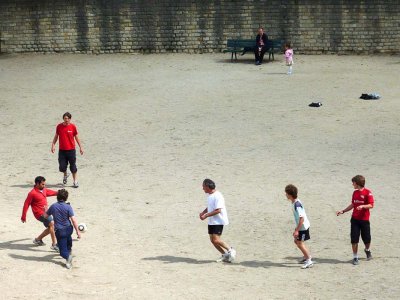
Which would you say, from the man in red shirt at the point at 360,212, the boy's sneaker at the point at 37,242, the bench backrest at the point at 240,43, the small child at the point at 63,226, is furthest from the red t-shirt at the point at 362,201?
the bench backrest at the point at 240,43

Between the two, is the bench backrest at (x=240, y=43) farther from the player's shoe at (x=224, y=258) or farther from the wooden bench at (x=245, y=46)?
the player's shoe at (x=224, y=258)

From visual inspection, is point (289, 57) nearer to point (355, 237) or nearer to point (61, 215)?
point (355, 237)

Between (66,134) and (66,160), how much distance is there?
514 mm

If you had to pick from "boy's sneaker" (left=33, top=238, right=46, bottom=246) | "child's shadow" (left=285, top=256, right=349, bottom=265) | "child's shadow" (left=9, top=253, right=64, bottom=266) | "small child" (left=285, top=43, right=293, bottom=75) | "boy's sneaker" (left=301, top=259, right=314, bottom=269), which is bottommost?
"child's shadow" (left=285, top=256, right=349, bottom=265)

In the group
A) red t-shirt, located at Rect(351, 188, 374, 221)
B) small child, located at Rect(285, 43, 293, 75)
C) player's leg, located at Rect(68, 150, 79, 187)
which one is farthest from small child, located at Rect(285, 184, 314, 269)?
small child, located at Rect(285, 43, 293, 75)

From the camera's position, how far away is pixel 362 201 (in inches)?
586

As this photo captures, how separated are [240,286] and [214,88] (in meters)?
16.1

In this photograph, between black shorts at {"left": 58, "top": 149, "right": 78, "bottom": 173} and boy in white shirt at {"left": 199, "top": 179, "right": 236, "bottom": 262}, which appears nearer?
boy in white shirt at {"left": 199, "top": 179, "right": 236, "bottom": 262}

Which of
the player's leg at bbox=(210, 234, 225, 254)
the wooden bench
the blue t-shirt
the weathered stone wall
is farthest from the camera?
the weathered stone wall

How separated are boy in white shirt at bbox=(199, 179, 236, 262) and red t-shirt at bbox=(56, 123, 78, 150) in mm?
5669

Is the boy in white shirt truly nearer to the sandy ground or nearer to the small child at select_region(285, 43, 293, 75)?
the sandy ground

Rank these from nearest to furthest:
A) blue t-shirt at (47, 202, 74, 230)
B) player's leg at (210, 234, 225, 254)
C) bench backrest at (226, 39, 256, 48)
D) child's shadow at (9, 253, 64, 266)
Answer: blue t-shirt at (47, 202, 74, 230) → player's leg at (210, 234, 225, 254) → child's shadow at (9, 253, 64, 266) → bench backrest at (226, 39, 256, 48)

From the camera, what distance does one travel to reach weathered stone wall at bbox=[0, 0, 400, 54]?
3494 centimetres

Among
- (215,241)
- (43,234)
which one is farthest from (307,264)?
(43,234)
